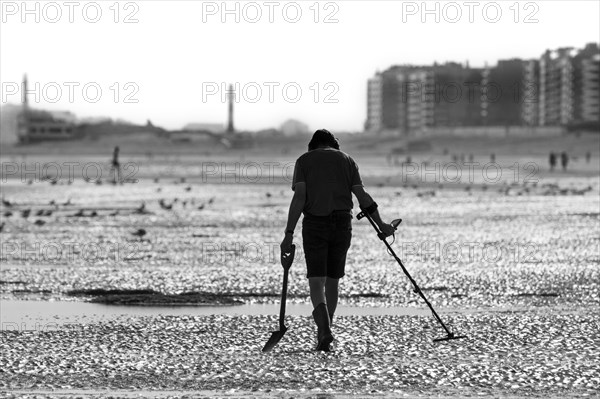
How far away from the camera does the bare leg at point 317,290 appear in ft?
32.4

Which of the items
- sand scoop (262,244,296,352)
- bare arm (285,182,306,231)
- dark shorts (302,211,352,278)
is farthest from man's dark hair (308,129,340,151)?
sand scoop (262,244,296,352)

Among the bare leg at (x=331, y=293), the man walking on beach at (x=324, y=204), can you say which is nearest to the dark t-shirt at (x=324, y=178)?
the man walking on beach at (x=324, y=204)

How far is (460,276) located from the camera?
15102mm

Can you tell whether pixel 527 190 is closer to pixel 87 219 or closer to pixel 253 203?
pixel 253 203

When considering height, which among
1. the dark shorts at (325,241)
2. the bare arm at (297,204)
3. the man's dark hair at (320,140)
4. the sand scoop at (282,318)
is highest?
the man's dark hair at (320,140)

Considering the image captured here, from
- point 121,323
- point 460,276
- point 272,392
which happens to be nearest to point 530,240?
point 460,276

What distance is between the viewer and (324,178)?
10078 mm

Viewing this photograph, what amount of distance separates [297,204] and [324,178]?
29cm

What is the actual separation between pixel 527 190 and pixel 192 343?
1481 inches

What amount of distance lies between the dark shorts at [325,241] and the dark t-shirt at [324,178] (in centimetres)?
7

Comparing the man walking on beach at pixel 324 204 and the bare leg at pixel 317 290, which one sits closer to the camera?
the bare leg at pixel 317 290

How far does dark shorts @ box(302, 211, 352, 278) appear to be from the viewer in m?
10.1

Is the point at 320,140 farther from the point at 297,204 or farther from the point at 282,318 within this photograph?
the point at 282,318

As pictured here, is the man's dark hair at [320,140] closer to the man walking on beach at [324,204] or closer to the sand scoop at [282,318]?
the man walking on beach at [324,204]
